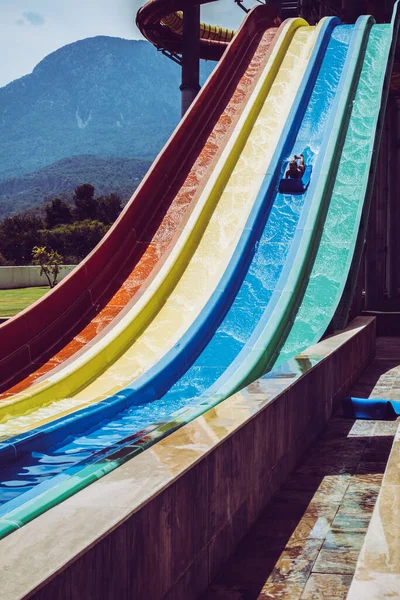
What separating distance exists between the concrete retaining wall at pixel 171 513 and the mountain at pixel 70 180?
11583 cm

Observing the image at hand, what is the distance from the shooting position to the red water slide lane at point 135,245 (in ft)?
28.6

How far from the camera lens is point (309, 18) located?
22734 mm

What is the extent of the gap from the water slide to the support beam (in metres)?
6.05

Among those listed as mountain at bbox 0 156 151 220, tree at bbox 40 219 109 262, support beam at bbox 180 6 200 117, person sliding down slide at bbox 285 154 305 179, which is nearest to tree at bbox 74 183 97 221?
tree at bbox 40 219 109 262

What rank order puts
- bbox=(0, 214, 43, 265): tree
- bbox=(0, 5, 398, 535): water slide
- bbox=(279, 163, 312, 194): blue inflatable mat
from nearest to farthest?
1. bbox=(0, 5, 398, 535): water slide
2. bbox=(279, 163, 312, 194): blue inflatable mat
3. bbox=(0, 214, 43, 265): tree

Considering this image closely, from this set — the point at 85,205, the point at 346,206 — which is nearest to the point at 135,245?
the point at 346,206

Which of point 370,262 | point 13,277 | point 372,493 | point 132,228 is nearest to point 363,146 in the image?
point 370,262

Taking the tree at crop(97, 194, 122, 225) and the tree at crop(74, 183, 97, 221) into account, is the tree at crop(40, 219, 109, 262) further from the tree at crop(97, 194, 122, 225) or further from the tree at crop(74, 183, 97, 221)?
the tree at crop(97, 194, 122, 225)

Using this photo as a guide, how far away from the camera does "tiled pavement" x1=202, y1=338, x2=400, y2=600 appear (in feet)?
11.9

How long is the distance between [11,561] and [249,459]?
2.30 m

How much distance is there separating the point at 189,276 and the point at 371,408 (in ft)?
11.4

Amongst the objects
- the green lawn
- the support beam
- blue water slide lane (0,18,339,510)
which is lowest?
the green lawn

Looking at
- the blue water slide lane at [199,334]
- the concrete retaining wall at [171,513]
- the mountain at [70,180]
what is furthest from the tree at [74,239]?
the mountain at [70,180]

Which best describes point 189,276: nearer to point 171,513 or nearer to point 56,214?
point 171,513
